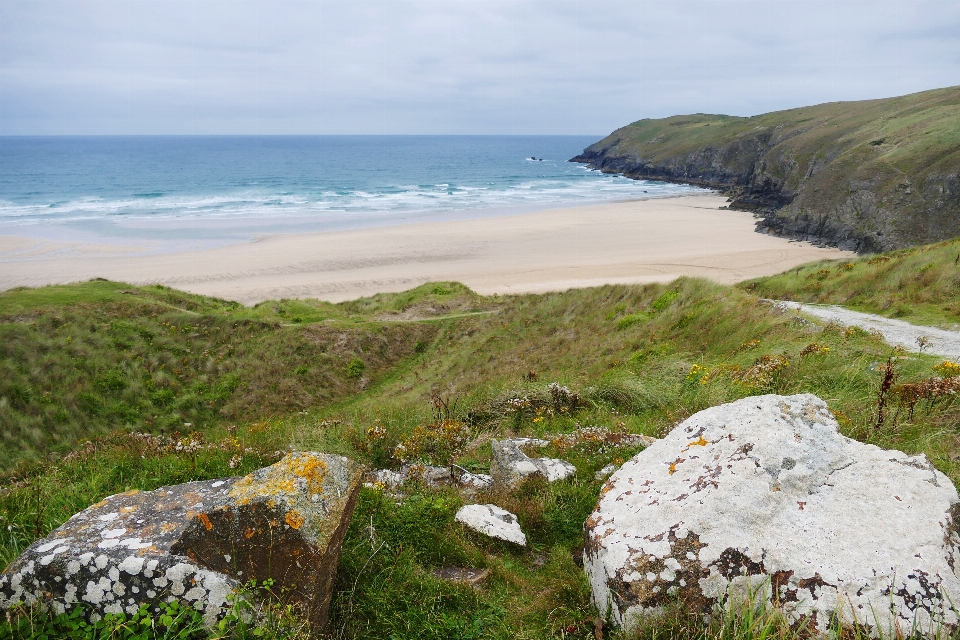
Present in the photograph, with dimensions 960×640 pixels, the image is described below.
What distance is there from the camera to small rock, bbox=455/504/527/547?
15.3 feet

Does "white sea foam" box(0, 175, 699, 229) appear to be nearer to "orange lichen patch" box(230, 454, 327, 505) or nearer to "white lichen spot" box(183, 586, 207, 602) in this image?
"orange lichen patch" box(230, 454, 327, 505)

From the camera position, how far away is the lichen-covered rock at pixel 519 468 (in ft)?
18.9

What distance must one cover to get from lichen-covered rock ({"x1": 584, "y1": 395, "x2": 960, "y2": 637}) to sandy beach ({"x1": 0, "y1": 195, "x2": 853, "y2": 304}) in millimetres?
30455

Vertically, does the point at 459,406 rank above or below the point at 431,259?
above

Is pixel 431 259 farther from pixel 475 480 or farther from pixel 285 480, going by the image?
pixel 285 480

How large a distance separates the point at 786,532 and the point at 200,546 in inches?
142

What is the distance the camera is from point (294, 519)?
3588mm

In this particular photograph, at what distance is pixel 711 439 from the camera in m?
4.41

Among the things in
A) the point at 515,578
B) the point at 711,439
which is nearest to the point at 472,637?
the point at 515,578

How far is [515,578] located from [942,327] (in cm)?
1240

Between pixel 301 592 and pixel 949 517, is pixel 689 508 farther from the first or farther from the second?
pixel 301 592

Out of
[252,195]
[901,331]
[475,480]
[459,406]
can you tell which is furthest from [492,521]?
[252,195]

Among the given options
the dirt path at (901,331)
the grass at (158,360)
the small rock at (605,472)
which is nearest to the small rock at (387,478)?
the small rock at (605,472)

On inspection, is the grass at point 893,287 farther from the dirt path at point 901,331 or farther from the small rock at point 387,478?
the small rock at point 387,478
